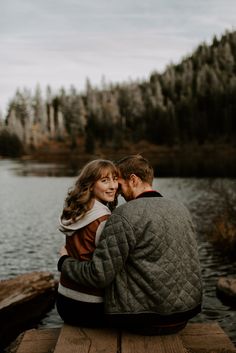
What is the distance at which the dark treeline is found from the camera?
10050 cm

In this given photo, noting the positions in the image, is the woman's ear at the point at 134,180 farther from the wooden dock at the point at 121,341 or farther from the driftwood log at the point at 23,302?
the driftwood log at the point at 23,302

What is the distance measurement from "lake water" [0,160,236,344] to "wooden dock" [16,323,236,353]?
5731 mm

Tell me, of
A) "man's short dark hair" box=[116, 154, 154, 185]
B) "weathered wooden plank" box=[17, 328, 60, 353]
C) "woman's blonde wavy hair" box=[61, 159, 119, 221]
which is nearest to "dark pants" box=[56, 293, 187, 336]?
"weathered wooden plank" box=[17, 328, 60, 353]

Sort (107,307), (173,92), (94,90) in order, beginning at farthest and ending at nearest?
(94,90)
(173,92)
(107,307)

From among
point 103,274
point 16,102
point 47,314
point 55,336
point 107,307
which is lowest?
Result: point 47,314

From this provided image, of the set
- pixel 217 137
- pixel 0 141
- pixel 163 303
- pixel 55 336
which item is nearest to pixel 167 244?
pixel 163 303

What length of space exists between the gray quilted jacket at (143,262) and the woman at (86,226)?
6.1 inches

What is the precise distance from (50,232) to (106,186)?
17982 millimetres

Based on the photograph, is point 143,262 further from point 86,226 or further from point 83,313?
point 83,313

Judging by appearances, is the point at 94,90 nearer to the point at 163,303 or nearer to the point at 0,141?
the point at 0,141

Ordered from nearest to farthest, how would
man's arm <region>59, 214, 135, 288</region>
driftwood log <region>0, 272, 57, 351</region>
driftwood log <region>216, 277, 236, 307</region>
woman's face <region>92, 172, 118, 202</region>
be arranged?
man's arm <region>59, 214, 135, 288</region>, woman's face <region>92, 172, 118, 202</region>, driftwood log <region>0, 272, 57, 351</region>, driftwood log <region>216, 277, 236, 307</region>

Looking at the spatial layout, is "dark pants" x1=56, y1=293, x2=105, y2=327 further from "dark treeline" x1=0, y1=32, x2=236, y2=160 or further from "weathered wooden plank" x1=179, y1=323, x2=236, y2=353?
"dark treeline" x1=0, y1=32, x2=236, y2=160

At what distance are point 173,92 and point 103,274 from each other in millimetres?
133623

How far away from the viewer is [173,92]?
134 meters
